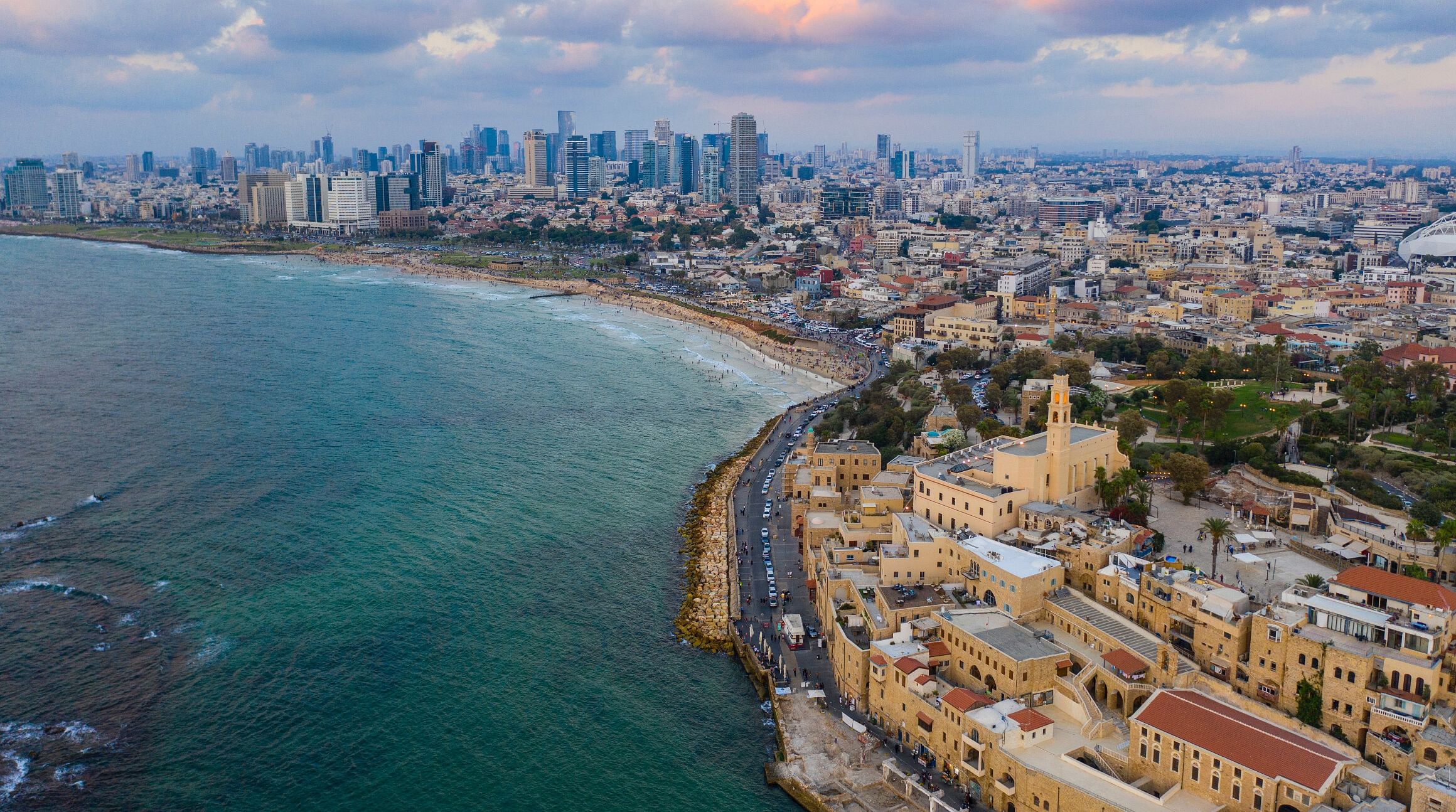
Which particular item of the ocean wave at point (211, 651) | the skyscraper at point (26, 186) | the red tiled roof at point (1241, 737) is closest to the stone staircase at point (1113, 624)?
the red tiled roof at point (1241, 737)

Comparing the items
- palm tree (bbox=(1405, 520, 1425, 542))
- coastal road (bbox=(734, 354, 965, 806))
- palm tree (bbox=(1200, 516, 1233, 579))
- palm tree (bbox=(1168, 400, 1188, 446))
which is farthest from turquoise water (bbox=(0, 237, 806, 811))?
palm tree (bbox=(1168, 400, 1188, 446))

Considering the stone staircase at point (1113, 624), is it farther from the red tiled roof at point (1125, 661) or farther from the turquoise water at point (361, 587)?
the turquoise water at point (361, 587)

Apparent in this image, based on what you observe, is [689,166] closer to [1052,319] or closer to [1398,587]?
[1052,319]

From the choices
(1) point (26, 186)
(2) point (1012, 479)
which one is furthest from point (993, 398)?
(1) point (26, 186)

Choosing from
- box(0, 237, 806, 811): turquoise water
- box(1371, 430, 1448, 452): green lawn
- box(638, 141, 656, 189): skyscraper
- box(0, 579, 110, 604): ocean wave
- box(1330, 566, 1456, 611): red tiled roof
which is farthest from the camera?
box(638, 141, 656, 189): skyscraper

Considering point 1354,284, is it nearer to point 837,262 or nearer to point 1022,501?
point 837,262

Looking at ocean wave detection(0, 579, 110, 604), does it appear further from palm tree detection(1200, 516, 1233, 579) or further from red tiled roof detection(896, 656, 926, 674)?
palm tree detection(1200, 516, 1233, 579)

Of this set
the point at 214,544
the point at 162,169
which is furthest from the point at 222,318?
the point at 162,169
